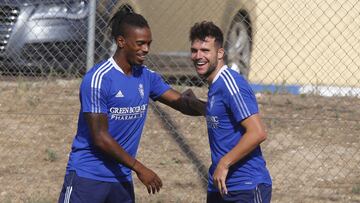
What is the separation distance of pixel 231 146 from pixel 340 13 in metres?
4.51

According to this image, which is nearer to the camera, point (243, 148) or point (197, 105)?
point (243, 148)

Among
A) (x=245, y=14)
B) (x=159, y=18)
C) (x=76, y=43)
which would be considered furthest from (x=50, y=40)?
(x=245, y=14)

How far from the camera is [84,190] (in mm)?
6406

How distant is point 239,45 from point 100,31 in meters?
1.35

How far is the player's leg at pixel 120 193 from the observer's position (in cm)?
649

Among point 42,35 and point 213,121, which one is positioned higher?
point 213,121

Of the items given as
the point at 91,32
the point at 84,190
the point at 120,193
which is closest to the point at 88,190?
the point at 84,190

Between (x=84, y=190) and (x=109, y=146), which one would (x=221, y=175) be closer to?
(x=109, y=146)

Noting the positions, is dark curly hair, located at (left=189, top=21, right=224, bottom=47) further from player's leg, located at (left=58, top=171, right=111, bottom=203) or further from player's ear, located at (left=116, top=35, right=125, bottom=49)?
player's leg, located at (left=58, top=171, right=111, bottom=203)

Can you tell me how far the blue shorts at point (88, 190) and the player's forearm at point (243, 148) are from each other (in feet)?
2.55

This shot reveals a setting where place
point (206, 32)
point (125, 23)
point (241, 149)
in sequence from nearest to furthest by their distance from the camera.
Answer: point (241, 149), point (206, 32), point (125, 23)

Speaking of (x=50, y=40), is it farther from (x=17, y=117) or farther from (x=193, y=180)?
(x=193, y=180)

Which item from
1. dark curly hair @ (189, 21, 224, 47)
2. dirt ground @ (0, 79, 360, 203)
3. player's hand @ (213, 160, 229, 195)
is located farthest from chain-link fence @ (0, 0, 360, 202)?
player's hand @ (213, 160, 229, 195)

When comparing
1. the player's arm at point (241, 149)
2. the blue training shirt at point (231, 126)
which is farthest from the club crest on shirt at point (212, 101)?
the player's arm at point (241, 149)
